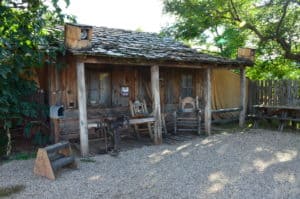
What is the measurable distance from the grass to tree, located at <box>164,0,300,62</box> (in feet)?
29.3

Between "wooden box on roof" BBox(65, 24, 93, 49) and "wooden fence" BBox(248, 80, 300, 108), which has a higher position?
"wooden box on roof" BBox(65, 24, 93, 49)

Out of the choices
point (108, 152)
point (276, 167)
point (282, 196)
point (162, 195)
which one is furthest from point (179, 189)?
point (108, 152)

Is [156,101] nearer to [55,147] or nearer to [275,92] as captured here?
[55,147]

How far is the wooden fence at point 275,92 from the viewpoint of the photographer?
8.84 metres

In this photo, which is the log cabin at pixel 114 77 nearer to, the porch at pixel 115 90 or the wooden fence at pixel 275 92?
the porch at pixel 115 90

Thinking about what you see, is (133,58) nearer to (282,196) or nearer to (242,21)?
(282,196)

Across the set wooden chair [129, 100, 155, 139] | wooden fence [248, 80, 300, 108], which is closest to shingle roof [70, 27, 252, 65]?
wooden fence [248, 80, 300, 108]

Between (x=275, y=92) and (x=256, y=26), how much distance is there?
3056 millimetres

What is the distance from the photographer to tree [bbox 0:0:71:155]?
16.5 feet

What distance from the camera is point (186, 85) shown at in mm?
9469

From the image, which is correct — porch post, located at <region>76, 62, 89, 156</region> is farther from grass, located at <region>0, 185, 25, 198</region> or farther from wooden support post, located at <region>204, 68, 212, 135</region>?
wooden support post, located at <region>204, 68, 212, 135</region>

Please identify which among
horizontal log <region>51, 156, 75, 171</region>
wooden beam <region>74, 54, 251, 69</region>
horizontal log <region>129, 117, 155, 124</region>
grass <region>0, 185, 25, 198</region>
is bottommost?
grass <region>0, 185, 25, 198</region>

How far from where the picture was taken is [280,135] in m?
8.05

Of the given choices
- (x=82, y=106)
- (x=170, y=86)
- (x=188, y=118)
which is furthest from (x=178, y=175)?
(x=170, y=86)
